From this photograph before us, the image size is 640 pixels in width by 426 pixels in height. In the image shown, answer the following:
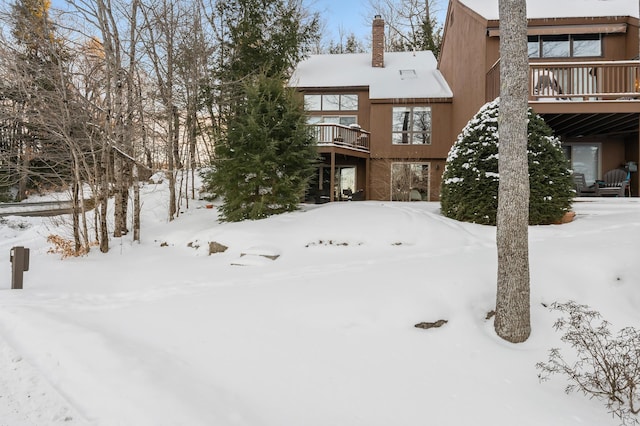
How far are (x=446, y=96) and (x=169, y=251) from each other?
11.7 metres

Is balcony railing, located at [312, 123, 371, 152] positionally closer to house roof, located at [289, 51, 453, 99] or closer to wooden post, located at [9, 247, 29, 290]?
house roof, located at [289, 51, 453, 99]

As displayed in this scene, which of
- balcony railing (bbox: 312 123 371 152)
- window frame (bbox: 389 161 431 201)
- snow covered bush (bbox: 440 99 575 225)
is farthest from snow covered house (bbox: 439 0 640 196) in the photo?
balcony railing (bbox: 312 123 371 152)

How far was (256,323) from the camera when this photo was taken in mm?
Result: 3793

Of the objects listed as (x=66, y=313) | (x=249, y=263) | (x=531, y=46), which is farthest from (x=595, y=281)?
(x=531, y=46)

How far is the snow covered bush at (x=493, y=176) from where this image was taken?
6.26 metres

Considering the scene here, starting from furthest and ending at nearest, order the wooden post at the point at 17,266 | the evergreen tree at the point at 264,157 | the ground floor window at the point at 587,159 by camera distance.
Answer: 1. the ground floor window at the point at 587,159
2. the evergreen tree at the point at 264,157
3. the wooden post at the point at 17,266

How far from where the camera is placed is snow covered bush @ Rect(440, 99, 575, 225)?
626cm

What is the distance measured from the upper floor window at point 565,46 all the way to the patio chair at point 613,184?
374cm

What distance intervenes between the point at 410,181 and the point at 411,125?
2402 mm

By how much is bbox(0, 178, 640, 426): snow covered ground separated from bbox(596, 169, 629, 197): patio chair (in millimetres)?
3443

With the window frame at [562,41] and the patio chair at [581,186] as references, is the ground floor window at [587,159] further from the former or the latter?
the window frame at [562,41]

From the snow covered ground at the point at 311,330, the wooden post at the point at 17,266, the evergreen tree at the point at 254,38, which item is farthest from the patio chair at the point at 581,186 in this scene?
the wooden post at the point at 17,266

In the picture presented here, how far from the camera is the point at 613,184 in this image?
10320 millimetres

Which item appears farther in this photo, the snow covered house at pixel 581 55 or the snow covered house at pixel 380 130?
the snow covered house at pixel 380 130
